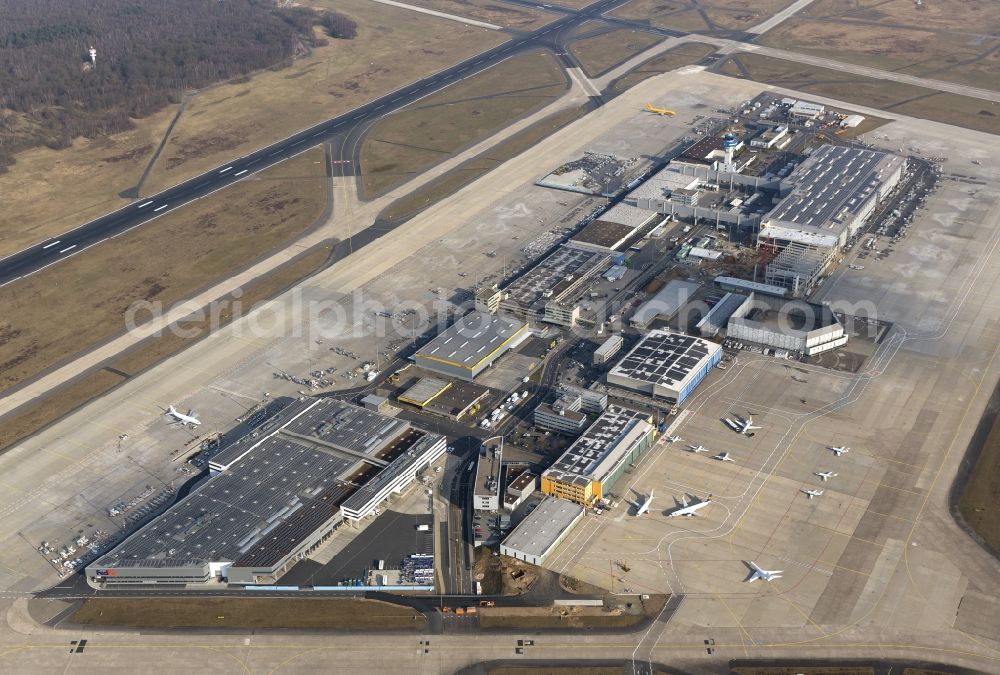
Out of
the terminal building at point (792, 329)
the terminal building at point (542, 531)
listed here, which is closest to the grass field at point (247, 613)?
the terminal building at point (542, 531)

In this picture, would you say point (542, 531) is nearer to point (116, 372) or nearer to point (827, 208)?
point (116, 372)

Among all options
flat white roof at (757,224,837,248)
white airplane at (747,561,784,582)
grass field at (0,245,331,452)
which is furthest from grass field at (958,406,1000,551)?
grass field at (0,245,331,452)

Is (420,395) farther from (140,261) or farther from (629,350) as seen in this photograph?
(140,261)

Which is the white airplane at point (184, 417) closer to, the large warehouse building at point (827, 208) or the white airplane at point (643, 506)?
the white airplane at point (643, 506)

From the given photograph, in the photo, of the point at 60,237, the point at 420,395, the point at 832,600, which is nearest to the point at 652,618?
the point at 832,600

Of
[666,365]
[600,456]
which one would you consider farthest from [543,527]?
[666,365]
